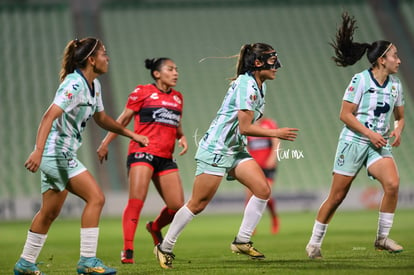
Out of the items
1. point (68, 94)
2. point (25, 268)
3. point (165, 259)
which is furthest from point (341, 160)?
point (25, 268)

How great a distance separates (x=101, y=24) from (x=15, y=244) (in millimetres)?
15157

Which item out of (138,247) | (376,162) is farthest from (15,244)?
(376,162)

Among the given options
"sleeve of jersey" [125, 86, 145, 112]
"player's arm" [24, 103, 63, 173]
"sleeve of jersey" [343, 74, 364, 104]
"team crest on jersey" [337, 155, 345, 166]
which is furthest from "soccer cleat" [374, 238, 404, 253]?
"player's arm" [24, 103, 63, 173]

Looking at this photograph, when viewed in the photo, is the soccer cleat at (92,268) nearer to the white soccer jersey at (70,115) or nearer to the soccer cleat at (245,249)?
the white soccer jersey at (70,115)

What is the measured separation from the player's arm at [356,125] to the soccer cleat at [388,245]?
42.2 inches

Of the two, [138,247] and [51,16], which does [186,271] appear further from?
[51,16]

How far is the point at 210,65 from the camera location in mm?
25438

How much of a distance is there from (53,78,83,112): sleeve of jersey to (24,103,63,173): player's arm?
5 cm

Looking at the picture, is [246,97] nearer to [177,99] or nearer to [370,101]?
[370,101]

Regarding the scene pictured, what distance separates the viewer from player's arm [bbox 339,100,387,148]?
24.5 feet

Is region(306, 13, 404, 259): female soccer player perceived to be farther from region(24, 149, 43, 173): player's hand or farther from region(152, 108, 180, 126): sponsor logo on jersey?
region(24, 149, 43, 173): player's hand

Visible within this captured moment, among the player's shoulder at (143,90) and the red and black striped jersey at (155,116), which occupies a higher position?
the player's shoulder at (143,90)

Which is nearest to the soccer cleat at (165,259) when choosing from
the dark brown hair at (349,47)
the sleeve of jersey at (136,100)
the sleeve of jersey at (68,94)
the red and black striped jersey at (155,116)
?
the red and black striped jersey at (155,116)

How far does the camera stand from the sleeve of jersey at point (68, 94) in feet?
21.0
